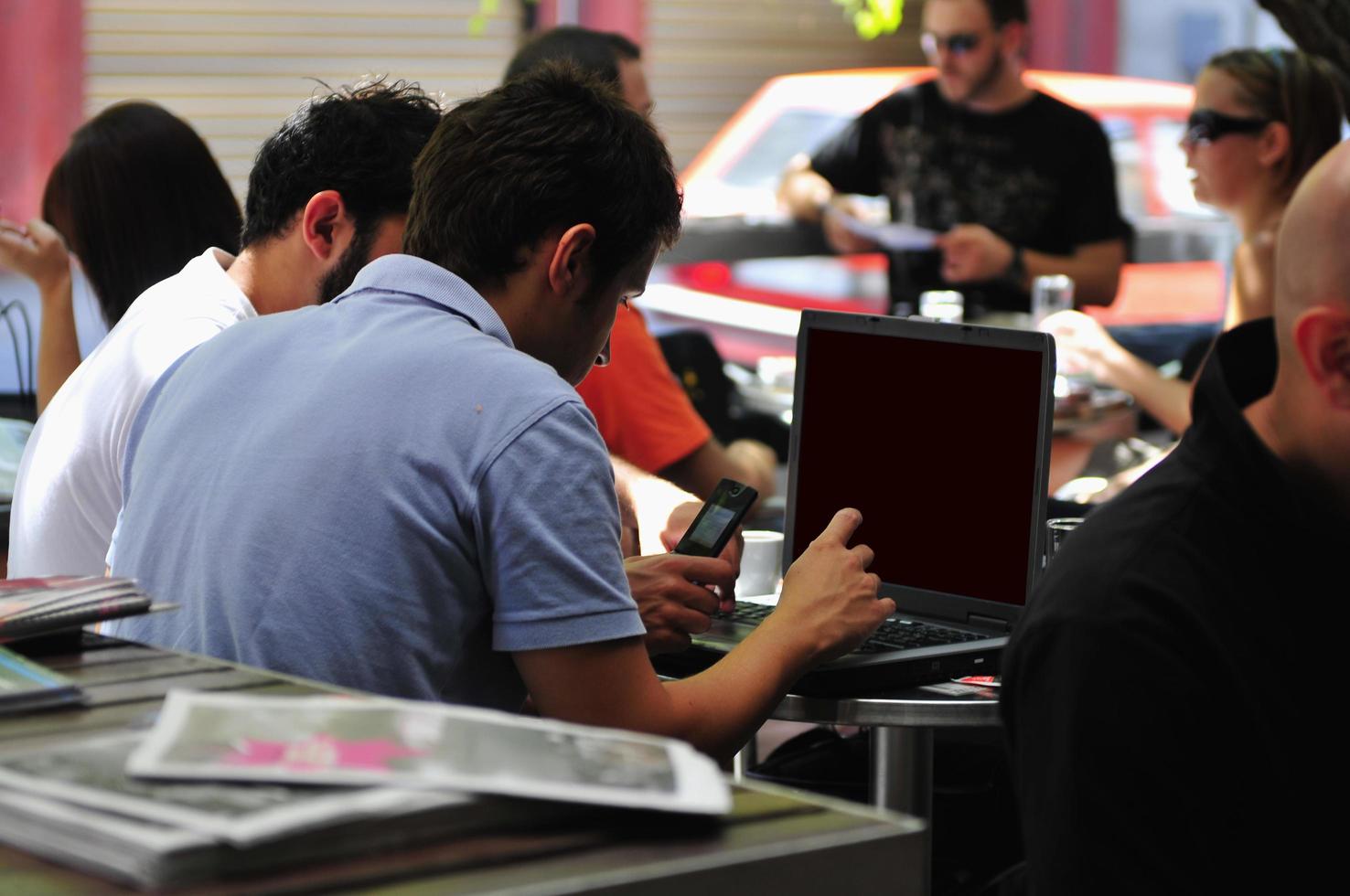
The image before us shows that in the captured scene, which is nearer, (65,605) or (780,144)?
(65,605)

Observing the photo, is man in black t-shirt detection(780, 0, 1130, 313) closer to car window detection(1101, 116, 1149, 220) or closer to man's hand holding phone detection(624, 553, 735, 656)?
car window detection(1101, 116, 1149, 220)

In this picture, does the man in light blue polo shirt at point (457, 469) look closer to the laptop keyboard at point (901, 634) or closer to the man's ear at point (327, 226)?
the laptop keyboard at point (901, 634)

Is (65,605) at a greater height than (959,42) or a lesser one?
lesser

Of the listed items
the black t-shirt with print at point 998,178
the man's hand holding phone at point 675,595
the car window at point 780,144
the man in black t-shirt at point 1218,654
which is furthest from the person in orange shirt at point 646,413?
the car window at point 780,144

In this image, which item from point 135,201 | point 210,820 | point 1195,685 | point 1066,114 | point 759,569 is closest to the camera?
point 210,820

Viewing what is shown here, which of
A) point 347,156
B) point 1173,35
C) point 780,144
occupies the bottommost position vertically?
point 780,144

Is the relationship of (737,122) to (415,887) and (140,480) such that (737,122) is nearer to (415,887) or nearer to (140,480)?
(140,480)

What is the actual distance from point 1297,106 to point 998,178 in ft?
4.17

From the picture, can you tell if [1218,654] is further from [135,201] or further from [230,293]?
[135,201]

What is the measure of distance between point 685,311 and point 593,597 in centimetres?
563

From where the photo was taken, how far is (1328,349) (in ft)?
4.89

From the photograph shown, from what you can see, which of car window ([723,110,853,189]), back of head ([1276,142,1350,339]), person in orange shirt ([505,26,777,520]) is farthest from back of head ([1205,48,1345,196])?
back of head ([1276,142,1350,339])

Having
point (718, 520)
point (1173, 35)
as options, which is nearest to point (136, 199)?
point (718, 520)

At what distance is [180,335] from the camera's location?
260 cm
